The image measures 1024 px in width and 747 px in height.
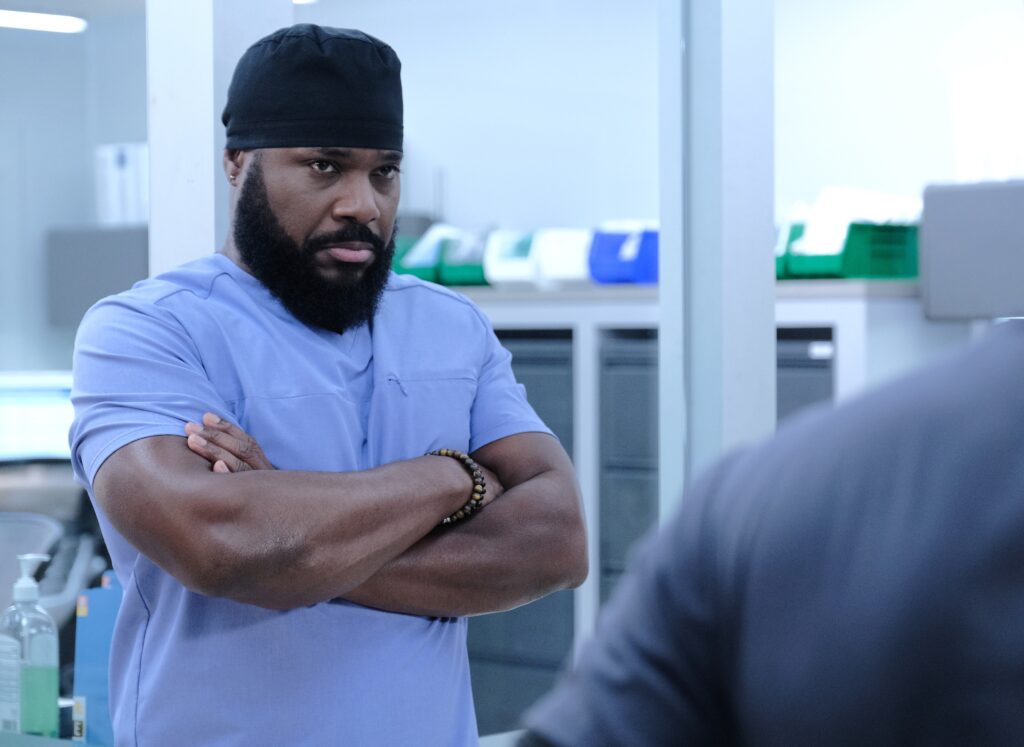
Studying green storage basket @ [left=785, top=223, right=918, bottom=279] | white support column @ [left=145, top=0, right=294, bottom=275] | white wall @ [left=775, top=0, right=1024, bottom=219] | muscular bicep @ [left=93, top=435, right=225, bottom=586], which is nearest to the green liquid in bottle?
white support column @ [left=145, top=0, right=294, bottom=275]

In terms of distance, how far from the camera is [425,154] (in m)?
5.00

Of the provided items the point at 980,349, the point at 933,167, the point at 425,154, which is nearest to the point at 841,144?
the point at 933,167

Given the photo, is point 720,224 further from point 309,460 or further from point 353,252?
point 309,460

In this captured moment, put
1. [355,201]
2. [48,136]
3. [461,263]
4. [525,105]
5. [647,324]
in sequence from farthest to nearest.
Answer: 1. [525,105]
2. [461,263]
3. [647,324]
4. [48,136]
5. [355,201]

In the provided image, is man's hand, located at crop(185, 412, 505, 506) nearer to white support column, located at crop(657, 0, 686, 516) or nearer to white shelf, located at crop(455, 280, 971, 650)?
white support column, located at crop(657, 0, 686, 516)

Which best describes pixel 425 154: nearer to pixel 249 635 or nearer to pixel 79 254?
pixel 79 254

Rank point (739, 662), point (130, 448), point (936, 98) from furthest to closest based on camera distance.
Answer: point (936, 98) → point (130, 448) → point (739, 662)

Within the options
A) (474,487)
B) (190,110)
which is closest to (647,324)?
(190,110)

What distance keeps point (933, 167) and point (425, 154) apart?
1789 millimetres

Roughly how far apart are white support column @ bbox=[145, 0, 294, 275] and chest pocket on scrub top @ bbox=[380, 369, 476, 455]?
49 cm

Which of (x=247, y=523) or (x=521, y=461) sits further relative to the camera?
(x=521, y=461)

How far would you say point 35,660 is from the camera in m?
2.12

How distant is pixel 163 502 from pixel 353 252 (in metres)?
0.38

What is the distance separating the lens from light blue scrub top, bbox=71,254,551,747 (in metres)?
1.33
